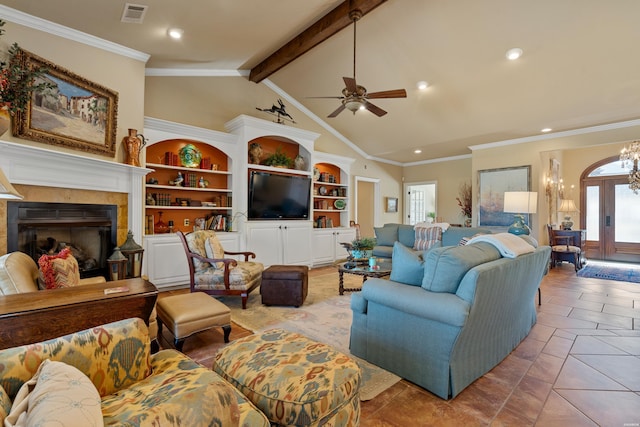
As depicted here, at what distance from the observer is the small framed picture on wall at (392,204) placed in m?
8.82

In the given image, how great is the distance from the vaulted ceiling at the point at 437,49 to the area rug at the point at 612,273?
Answer: 9.15 feet

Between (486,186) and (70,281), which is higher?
(486,186)

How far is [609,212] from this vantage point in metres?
7.65

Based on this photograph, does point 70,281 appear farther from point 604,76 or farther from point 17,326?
point 604,76

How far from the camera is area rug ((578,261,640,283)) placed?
532cm

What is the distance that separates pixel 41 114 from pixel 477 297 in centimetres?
423

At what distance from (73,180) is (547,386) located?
185 inches

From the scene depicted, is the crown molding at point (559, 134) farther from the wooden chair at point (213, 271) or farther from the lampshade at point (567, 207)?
the wooden chair at point (213, 271)

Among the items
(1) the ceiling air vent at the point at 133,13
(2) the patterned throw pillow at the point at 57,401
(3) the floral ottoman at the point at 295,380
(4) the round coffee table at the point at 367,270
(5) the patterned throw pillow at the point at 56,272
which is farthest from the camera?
(4) the round coffee table at the point at 367,270

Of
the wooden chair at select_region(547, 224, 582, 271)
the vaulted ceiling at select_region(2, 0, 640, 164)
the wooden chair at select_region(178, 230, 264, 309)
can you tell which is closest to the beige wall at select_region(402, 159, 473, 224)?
the vaulted ceiling at select_region(2, 0, 640, 164)

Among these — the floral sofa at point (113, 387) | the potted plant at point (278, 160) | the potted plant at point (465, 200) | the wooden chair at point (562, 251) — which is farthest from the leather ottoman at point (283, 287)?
the wooden chair at point (562, 251)

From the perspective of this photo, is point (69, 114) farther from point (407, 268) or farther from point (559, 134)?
point (559, 134)

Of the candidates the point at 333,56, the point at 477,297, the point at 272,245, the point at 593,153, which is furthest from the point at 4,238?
the point at 593,153

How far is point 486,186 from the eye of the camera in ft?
22.1
